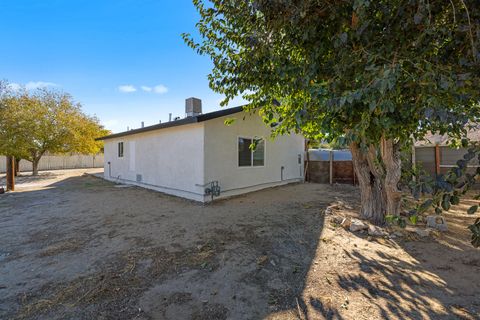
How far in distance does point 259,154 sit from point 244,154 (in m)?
0.91

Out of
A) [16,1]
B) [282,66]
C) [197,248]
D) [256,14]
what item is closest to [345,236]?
[197,248]

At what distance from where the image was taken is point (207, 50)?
4059 millimetres

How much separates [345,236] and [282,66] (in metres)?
3.21

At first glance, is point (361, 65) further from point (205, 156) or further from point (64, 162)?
point (64, 162)

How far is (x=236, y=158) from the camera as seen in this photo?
7.64 metres

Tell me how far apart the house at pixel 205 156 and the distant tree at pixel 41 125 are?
5766mm

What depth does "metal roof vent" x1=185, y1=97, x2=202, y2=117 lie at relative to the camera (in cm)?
848

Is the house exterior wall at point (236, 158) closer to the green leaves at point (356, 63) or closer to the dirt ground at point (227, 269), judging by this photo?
the dirt ground at point (227, 269)

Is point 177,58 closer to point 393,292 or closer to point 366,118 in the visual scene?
point 366,118

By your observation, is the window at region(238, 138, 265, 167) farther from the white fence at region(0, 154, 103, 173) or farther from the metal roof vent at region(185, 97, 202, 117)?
the white fence at region(0, 154, 103, 173)

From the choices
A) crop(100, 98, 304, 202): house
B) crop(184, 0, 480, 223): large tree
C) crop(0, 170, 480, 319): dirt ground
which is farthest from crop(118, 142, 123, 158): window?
crop(184, 0, 480, 223): large tree

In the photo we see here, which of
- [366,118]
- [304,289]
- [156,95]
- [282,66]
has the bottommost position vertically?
[304,289]

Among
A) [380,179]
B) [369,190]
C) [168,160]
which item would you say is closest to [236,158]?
[168,160]

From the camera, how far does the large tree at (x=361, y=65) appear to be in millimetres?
1875
